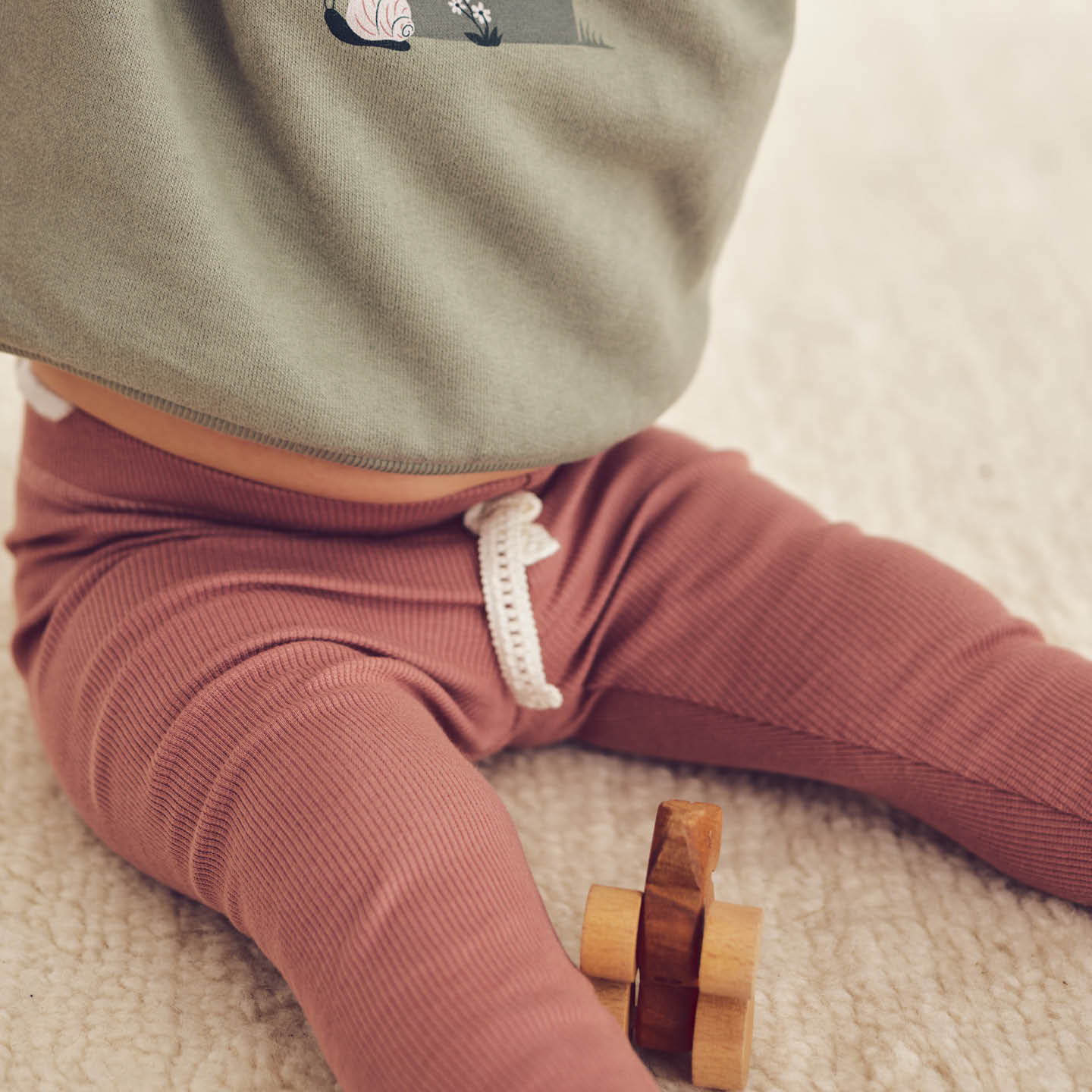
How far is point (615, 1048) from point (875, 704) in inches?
8.9

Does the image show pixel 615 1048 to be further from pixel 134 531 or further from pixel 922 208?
pixel 922 208

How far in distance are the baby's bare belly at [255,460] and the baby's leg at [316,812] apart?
33 millimetres

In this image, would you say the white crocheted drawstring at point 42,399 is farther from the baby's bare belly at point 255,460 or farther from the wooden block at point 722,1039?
the wooden block at point 722,1039

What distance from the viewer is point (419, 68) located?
1.72 feet

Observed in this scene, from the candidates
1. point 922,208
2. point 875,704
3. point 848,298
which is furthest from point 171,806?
point 922,208

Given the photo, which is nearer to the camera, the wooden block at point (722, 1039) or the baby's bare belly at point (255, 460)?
the wooden block at point (722, 1039)

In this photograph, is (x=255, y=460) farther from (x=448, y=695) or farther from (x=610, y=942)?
(x=610, y=942)

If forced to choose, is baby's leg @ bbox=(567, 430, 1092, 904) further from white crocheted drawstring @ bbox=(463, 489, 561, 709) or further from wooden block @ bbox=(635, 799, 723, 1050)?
wooden block @ bbox=(635, 799, 723, 1050)

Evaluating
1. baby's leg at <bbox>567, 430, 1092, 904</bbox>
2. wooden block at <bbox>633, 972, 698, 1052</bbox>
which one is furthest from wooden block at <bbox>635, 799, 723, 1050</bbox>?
baby's leg at <bbox>567, 430, 1092, 904</bbox>

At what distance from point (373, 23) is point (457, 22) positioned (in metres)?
0.04

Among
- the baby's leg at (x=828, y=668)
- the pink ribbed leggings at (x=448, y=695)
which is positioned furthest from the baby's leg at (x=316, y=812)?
the baby's leg at (x=828, y=668)

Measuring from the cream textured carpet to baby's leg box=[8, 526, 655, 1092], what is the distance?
0.04 meters

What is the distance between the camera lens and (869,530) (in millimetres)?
845

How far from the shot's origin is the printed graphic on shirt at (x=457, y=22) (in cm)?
52
